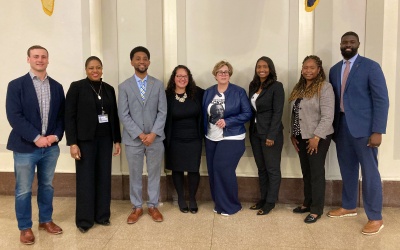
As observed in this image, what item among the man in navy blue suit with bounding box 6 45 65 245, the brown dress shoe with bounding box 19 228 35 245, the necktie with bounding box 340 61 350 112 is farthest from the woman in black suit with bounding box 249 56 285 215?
the brown dress shoe with bounding box 19 228 35 245

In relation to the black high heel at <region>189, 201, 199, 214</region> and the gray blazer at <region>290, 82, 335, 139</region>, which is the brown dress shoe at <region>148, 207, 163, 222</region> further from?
the gray blazer at <region>290, 82, 335, 139</region>

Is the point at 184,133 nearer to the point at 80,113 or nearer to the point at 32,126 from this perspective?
the point at 80,113

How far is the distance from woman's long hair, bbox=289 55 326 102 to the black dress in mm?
1070

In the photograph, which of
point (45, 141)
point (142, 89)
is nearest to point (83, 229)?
point (45, 141)

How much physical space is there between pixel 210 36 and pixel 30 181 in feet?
8.28

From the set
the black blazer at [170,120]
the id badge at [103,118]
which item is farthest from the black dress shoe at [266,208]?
the id badge at [103,118]

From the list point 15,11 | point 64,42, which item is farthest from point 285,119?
point 15,11

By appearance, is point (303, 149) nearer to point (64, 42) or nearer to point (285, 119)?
point (285, 119)

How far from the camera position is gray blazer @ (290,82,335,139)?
11.2 feet

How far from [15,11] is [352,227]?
4.70 m

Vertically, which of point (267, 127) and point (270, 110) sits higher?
point (270, 110)

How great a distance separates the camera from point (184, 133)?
12.3ft

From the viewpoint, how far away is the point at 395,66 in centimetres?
384

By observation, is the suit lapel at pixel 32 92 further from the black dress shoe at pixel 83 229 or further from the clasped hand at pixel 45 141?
the black dress shoe at pixel 83 229
